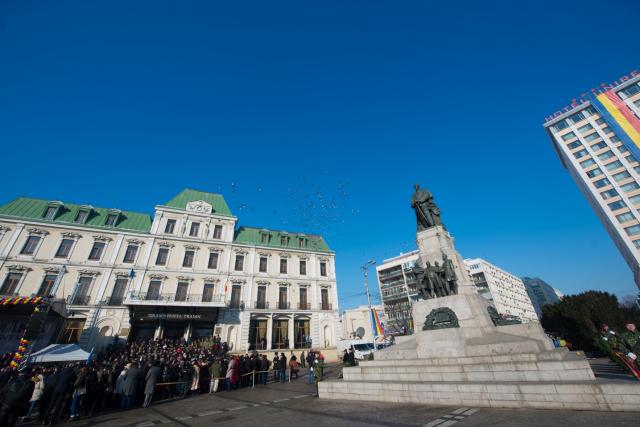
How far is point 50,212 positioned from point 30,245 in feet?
11.9

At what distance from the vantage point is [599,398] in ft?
15.7

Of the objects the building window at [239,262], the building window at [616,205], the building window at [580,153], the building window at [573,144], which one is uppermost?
the building window at [573,144]

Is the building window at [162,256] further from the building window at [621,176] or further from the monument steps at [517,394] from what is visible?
the building window at [621,176]

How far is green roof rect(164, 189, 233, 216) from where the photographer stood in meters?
30.9

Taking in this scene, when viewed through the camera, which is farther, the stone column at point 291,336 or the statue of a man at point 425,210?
the stone column at point 291,336

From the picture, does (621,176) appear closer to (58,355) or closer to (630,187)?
(630,187)

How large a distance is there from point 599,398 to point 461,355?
3.78 metres

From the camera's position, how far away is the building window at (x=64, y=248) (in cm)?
2416

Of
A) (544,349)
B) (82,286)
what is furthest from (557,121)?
(82,286)

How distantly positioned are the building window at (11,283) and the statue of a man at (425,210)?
32.1 meters

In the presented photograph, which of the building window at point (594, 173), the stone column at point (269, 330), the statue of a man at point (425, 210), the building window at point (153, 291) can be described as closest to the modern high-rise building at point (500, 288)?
the building window at point (594, 173)

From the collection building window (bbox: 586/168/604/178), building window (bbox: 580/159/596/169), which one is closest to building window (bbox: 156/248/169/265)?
building window (bbox: 586/168/604/178)

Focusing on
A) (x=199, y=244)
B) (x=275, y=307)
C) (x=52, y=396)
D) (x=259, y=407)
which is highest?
(x=199, y=244)

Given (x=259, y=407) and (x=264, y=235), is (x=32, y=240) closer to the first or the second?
(x=264, y=235)
